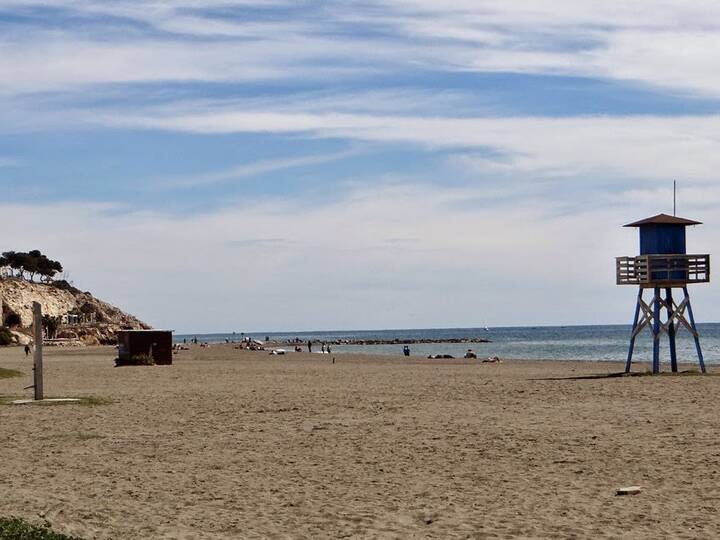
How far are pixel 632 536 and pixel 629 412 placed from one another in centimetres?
1184

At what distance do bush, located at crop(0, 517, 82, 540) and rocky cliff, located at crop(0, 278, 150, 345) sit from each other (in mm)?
100077

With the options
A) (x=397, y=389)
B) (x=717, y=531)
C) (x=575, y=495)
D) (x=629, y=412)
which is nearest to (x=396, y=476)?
(x=575, y=495)

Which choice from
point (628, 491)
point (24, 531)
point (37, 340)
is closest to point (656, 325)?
Answer: point (37, 340)

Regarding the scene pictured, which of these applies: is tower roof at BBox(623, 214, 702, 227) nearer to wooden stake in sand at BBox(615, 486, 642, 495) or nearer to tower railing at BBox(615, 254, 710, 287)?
tower railing at BBox(615, 254, 710, 287)

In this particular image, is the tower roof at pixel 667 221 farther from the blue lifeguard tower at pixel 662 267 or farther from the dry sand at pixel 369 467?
the dry sand at pixel 369 467

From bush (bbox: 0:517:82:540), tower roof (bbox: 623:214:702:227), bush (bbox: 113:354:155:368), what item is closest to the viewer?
bush (bbox: 0:517:82:540)

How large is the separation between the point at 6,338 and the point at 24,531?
93.9m

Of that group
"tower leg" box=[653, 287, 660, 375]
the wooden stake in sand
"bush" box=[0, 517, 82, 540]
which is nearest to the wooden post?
"bush" box=[0, 517, 82, 540]

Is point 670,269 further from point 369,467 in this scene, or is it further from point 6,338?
point 6,338

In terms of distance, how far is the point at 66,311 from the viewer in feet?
461

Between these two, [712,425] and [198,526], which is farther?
[712,425]

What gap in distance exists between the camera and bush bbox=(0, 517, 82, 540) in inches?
378

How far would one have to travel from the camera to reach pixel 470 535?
10.1 meters

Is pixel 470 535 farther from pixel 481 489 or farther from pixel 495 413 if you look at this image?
pixel 495 413
